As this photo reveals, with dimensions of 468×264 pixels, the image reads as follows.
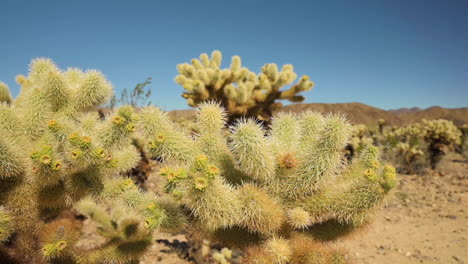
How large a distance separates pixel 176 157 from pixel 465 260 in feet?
13.6

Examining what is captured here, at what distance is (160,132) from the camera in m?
1.79

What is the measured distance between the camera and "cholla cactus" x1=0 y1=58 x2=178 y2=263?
1.77 metres

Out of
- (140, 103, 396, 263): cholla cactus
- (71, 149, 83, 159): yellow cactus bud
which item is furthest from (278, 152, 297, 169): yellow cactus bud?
(71, 149, 83, 159): yellow cactus bud

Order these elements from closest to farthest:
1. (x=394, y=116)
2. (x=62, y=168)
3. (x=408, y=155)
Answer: (x=62, y=168), (x=408, y=155), (x=394, y=116)

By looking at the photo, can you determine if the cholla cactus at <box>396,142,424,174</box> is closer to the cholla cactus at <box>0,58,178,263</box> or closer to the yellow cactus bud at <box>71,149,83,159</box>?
the cholla cactus at <box>0,58,178,263</box>

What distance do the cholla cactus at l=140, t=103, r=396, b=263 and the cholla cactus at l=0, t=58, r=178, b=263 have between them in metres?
0.28

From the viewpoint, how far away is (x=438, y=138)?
988 centimetres

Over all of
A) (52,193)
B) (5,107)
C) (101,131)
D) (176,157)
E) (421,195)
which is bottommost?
(421,195)

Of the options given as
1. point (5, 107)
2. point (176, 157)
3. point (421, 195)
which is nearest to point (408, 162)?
point (421, 195)

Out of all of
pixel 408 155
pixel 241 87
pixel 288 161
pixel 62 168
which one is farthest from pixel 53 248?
pixel 408 155

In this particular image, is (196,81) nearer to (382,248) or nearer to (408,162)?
(382,248)

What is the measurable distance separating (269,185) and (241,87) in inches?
198

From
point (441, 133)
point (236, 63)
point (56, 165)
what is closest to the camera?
point (56, 165)

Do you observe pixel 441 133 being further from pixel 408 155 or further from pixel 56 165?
pixel 56 165
